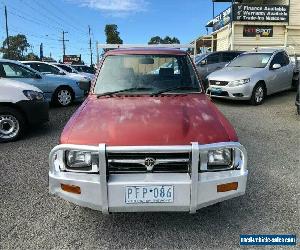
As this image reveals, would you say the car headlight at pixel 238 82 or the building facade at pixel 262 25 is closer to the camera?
the car headlight at pixel 238 82

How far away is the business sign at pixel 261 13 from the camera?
81.8 feet

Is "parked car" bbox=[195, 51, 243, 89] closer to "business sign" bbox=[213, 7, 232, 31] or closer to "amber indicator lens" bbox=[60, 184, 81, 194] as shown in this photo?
"business sign" bbox=[213, 7, 232, 31]

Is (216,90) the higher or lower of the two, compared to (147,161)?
higher

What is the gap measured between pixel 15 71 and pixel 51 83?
220 centimetres

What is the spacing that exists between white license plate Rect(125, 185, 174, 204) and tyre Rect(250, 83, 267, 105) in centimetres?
835

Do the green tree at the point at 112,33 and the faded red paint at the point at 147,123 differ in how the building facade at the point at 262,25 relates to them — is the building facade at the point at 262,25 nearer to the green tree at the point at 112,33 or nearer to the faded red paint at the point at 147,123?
the faded red paint at the point at 147,123

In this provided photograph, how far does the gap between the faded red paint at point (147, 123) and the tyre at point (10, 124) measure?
330cm

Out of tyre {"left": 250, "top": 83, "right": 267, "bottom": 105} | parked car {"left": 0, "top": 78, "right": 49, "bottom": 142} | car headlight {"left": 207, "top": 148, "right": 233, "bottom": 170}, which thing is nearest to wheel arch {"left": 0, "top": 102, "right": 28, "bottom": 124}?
parked car {"left": 0, "top": 78, "right": 49, "bottom": 142}

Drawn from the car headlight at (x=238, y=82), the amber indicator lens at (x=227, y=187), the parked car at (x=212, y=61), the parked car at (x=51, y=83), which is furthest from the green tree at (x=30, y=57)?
the amber indicator lens at (x=227, y=187)

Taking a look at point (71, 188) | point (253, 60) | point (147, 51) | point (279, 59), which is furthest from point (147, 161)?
point (279, 59)

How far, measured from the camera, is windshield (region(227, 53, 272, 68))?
11312 mm

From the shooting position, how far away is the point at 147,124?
320 centimetres

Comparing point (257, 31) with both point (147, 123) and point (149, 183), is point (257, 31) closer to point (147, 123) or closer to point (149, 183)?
point (147, 123)

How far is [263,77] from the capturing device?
10.7m
